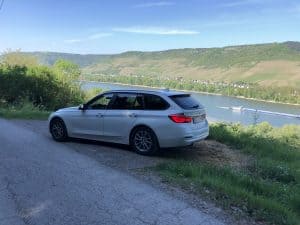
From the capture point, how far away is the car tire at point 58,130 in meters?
11.8

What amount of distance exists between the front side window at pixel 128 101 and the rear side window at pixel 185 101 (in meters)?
0.91

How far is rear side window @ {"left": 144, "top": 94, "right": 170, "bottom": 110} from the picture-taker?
9828 mm

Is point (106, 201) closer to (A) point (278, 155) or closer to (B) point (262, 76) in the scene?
(A) point (278, 155)

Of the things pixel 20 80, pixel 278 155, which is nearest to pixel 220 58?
pixel 20 80

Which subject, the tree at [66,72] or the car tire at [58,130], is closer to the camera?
the car tire at [58,130]

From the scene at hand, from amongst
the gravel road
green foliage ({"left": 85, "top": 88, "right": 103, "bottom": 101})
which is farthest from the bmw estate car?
green foliage ({"left": 85, "top": 88, "right": 103, "bottom": 101})

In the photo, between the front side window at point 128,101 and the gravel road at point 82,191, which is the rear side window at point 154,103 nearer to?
the front side window at point 128,101

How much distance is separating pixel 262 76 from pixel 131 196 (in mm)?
131403

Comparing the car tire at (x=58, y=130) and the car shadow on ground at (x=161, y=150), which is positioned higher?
the car tire at (x=58, y=130)

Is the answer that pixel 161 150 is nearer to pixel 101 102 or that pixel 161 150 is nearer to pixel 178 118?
pixel 178 118

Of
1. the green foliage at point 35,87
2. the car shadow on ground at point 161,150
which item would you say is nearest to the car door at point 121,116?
the car shadow on ground at point 161,150

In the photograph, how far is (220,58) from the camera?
535ft

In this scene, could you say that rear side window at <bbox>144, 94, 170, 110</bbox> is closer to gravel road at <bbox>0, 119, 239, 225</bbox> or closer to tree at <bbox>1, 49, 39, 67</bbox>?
gravel road at <bbox>0, 119, 239, 225</bbox>

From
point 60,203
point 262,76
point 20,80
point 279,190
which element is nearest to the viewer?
point 60,203
